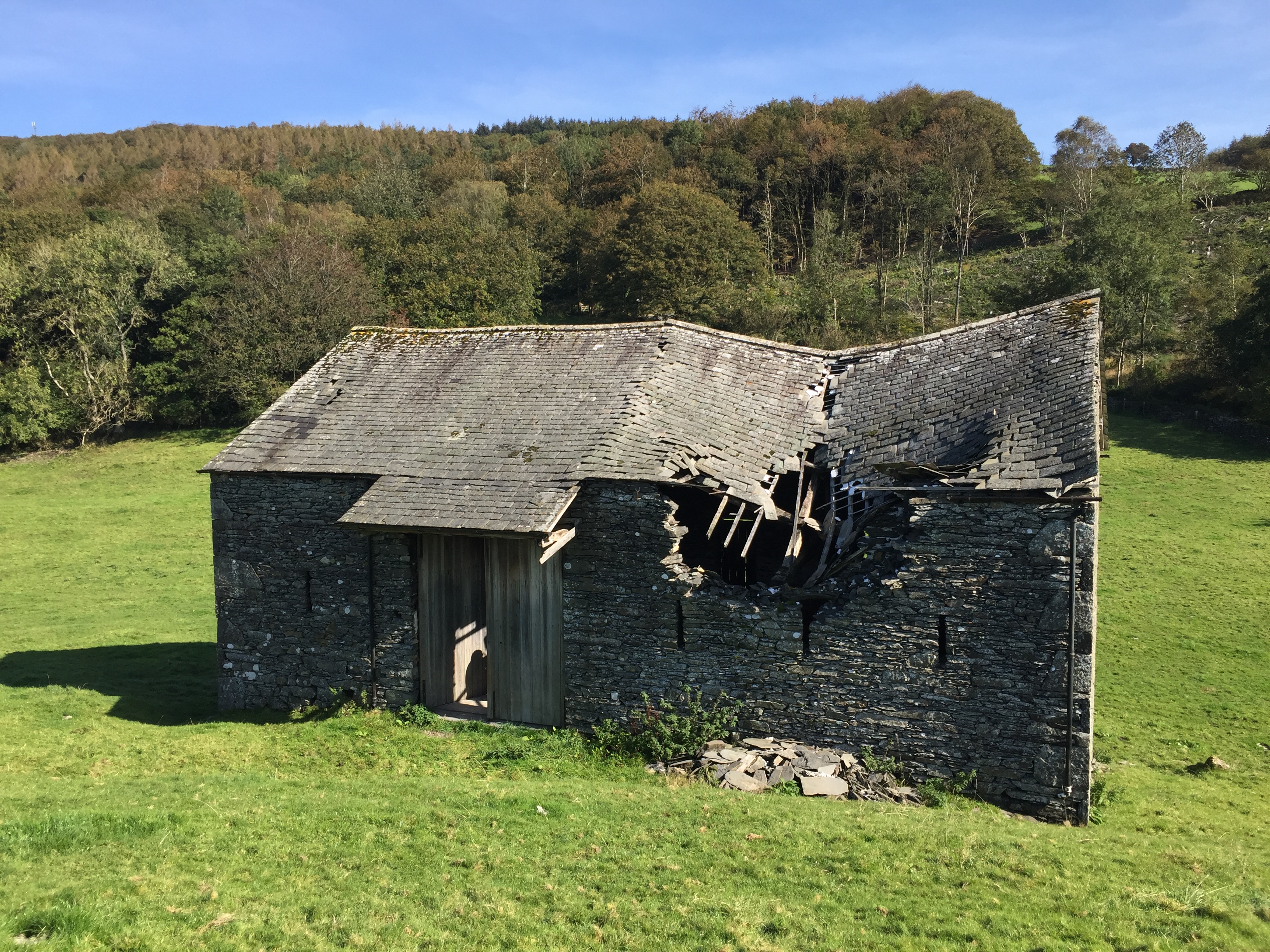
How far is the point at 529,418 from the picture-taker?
14.9 meters

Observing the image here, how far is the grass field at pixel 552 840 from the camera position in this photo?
7.13 m

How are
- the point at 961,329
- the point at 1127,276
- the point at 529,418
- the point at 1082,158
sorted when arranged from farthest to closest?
the point at 1082,158 → the point at 1127,276 → the point at 961,329 → the point at 529,418

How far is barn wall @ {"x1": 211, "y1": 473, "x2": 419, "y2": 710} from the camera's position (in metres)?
14.0

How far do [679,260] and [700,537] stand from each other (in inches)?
1293

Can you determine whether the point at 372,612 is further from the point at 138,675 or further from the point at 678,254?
the point at 678,254

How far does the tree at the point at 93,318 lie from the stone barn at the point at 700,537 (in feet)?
105

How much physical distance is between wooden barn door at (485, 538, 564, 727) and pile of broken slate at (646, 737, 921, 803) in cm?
229

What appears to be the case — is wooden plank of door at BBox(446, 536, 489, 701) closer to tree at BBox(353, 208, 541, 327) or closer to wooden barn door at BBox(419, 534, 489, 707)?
wooden barn door at BBox(419, 534, 489, 707)

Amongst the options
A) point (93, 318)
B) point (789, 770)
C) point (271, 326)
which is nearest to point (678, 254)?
point (271, 326)

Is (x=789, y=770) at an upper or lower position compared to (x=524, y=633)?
lower

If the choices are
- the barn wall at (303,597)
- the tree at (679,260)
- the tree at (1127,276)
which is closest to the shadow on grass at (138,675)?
the barn wall at (303,597)

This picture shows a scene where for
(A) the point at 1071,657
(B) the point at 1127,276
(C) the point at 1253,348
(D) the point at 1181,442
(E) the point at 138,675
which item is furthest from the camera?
(B) the point at 1127,276

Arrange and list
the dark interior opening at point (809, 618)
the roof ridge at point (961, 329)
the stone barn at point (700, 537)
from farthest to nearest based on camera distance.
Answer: the roof ridge at point (961, 329) → the dark interior opening at point (809, 618) → the stone barn at point (700, 537)

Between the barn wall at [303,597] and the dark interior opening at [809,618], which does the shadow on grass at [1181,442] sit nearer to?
the dark interior opening at [809,618]
